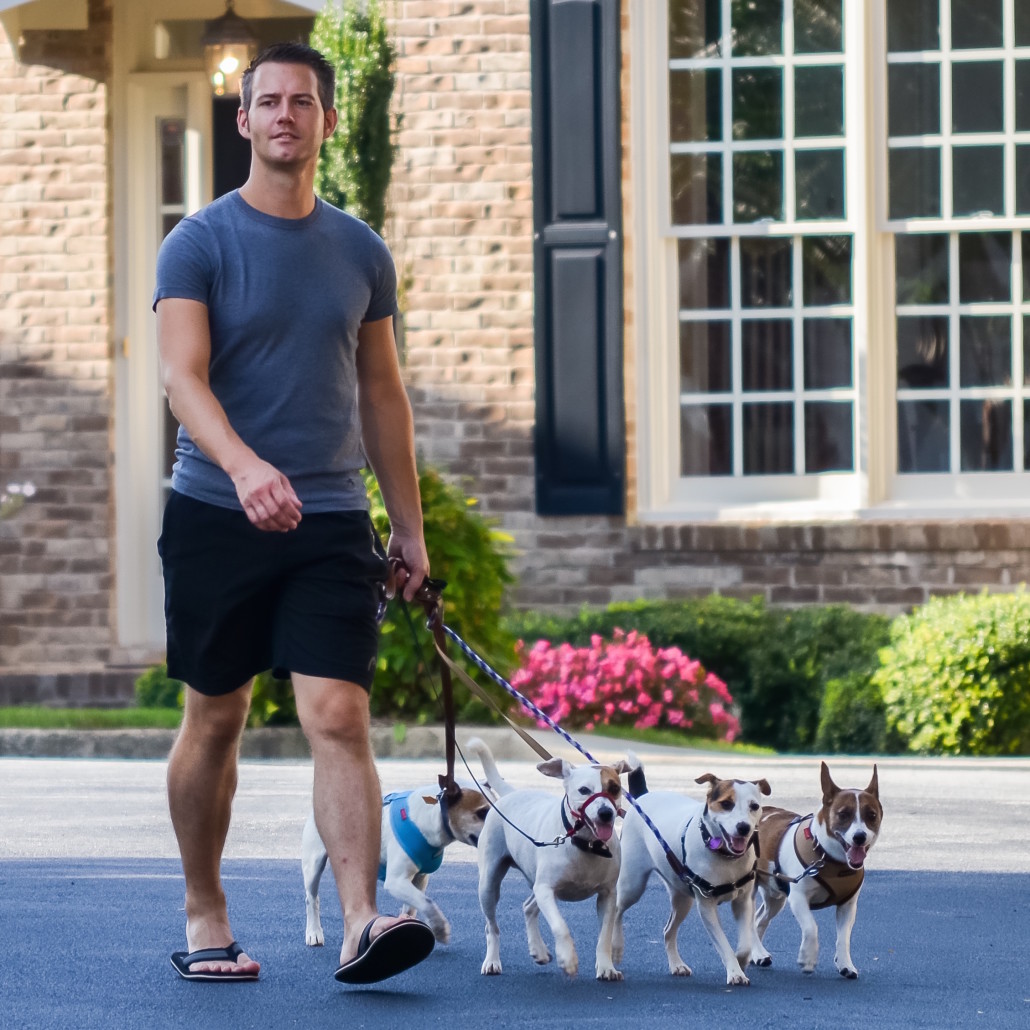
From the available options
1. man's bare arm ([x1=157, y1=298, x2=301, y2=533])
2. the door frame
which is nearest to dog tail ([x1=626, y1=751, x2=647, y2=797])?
man's bare arm ([x1=157, y1=298, x2=301, y2=533])

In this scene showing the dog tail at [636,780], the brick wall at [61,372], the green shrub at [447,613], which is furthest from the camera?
the brick wall at [61,372]

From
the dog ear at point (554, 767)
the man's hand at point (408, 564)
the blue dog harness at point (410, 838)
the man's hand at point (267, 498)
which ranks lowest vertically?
the blue dog harness at point (410, 838)

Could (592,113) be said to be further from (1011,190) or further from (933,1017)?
(933,1017)


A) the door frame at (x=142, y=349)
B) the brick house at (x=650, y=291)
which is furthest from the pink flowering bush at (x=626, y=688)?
the door frame at (x=142, y=349)

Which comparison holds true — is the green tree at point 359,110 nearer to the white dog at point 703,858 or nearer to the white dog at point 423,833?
the white dog at point 423,833

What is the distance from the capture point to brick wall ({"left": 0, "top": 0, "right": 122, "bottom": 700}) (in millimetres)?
13219

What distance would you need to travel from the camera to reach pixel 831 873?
4.92 meters

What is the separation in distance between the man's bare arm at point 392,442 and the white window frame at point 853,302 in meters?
7.95

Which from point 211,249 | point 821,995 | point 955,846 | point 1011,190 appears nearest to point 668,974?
point 821,995

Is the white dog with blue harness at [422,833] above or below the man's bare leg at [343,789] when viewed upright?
below

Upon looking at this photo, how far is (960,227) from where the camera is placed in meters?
12.9

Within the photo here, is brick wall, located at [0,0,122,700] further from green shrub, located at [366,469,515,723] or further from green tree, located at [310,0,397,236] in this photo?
green shrub, located at [366,469,515,723]

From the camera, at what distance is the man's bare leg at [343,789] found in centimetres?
448

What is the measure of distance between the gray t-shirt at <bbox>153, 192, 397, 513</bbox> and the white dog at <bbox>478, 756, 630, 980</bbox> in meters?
0.85
